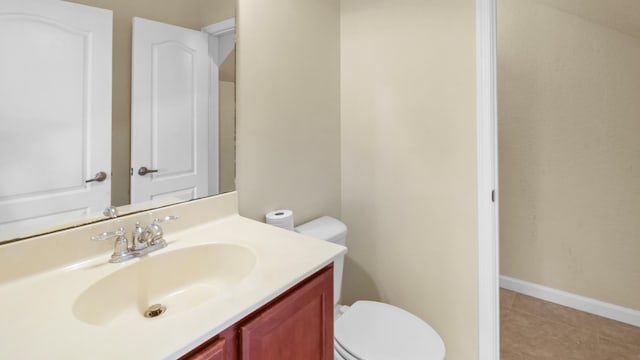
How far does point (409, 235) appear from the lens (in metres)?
1.68

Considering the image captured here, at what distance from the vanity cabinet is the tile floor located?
1434mm

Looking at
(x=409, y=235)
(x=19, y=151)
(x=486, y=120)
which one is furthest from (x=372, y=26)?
(x=19, y=151)

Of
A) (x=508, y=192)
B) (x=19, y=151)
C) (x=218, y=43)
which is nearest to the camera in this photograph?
(x=19, y=151)

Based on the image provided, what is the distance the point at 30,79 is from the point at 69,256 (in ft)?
1.56

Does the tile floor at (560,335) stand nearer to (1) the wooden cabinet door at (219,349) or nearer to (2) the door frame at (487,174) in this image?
(2) the door frame at (487,174)

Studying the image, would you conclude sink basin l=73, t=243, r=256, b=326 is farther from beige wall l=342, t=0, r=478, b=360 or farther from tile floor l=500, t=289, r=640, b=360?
tile floor l=500, t=289, r=640, b=360

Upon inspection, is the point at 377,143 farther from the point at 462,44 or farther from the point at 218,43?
the point at 218,43

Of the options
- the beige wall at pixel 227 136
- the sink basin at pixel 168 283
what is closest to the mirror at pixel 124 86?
the beige wall at pixel 227 136

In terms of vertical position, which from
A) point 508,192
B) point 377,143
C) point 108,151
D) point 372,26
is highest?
point 372,26

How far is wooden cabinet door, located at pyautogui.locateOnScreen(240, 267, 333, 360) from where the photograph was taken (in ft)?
2.38

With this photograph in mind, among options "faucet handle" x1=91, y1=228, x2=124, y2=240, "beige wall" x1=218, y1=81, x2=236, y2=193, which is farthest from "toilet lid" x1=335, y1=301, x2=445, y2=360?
"faucet handle" x1=91, y1=228, x2=124, y2=240

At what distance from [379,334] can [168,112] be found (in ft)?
3.85

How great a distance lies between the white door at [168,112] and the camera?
3.43 ft

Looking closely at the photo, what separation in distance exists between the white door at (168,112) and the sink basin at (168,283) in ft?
0.81
